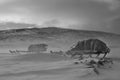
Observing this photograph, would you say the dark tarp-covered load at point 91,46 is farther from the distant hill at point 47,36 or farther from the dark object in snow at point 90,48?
the distant hill at point 47,36

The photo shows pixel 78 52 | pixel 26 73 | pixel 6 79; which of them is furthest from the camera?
pixel 78 52

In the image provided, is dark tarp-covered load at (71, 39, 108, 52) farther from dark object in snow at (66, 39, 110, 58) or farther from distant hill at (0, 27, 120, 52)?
distant hill at (0, 27, 120, 52)

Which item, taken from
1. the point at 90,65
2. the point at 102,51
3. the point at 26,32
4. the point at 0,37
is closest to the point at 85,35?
the point at 26,32

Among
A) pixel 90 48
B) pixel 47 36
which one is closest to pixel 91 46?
pixel 90 48

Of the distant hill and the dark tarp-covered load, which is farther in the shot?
the distant hill

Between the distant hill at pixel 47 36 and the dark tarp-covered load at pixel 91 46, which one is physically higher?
the dark tarp-covered load at pixel 91 46

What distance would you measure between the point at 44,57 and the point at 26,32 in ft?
90.9

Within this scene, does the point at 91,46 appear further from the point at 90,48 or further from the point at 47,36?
the point at 47,36

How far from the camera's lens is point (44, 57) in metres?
5.89

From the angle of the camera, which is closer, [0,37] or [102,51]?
[102,51]

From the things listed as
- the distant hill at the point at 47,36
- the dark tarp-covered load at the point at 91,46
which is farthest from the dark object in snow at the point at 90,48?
the distant hill at the point at 47,36

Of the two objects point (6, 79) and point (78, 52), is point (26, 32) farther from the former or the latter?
point (6, 79)

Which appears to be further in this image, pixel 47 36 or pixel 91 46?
pixel 47 36

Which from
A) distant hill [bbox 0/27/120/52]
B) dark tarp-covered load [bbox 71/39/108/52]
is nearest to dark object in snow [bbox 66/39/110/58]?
dark tarp-covered load [bbox 71/39/108/52]
